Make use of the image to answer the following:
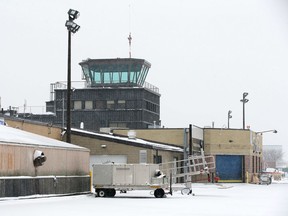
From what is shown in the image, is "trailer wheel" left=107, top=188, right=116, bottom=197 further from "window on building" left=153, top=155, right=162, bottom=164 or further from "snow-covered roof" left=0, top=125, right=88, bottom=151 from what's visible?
"window on building" left=153, top=155, right=162, bottom=164

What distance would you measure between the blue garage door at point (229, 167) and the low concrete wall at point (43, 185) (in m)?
43.7

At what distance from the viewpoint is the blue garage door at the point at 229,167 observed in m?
81.0

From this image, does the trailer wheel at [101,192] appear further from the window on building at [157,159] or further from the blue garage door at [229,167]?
the blue garage door at [229,167]

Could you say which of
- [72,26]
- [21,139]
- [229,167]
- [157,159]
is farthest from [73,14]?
[229,167]

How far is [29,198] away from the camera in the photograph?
102ft

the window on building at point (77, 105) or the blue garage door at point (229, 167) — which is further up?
the window on building at point (77, 105)

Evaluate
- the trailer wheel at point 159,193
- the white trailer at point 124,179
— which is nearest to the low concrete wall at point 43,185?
the white trailer at point 124,179

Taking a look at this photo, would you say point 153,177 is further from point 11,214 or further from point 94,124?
point 94,124

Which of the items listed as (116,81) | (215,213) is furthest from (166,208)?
(116,81)

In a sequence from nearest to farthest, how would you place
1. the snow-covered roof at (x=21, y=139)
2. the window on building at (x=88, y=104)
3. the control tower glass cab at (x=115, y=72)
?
1. the snow-covered roof at (x=21, y=139)
2. the control tower glass cab at (x=115, y=72)
3. the window on building at (x=88, y=104)

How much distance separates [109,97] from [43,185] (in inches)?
2765

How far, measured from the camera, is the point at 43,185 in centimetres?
3312

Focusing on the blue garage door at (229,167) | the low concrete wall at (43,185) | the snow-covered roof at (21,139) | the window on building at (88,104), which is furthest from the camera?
the window on building at (88,104)

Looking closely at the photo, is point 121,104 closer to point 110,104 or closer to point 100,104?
point 110,104
